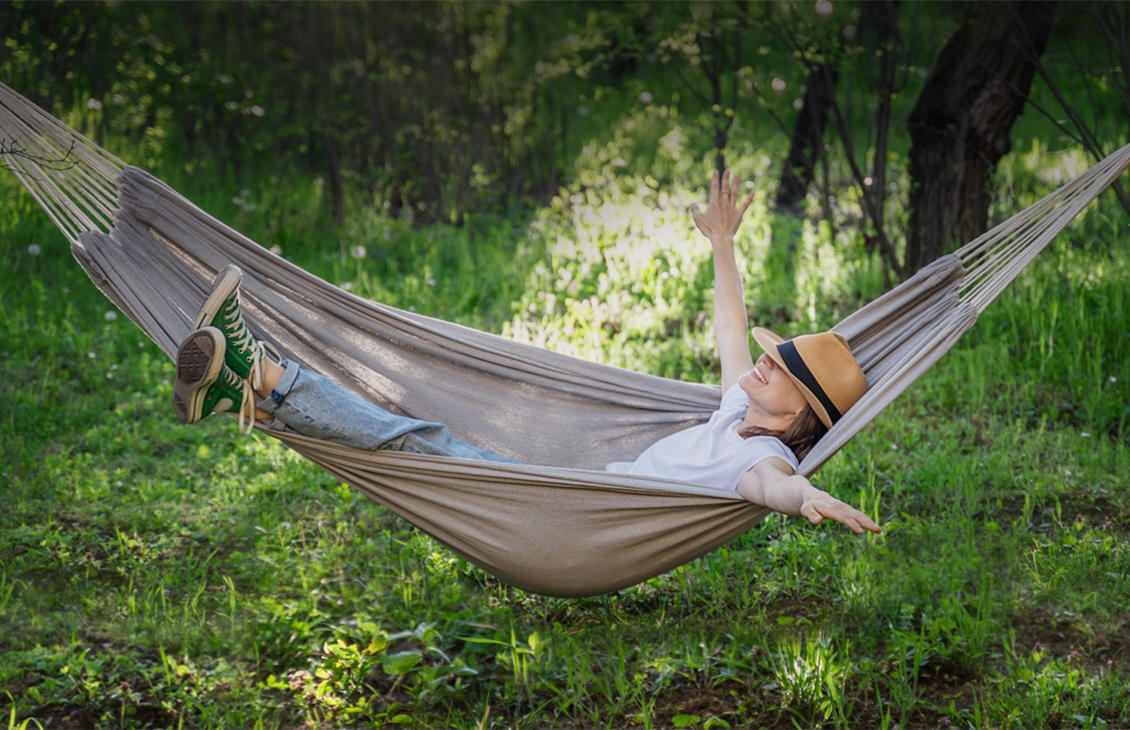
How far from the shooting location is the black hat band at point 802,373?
1931 mm

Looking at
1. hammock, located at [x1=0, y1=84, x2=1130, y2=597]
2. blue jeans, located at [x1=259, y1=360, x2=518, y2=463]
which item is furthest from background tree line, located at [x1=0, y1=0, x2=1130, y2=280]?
blue jeans, located at [x1=259, y1=360, x2=518, y2=463]

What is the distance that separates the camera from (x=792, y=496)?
5.21 ft

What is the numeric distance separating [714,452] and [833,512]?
637mm

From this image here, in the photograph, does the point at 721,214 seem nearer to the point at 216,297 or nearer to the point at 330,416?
the point at 330,416

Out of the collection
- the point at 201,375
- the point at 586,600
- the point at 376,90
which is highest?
the point at 376,90

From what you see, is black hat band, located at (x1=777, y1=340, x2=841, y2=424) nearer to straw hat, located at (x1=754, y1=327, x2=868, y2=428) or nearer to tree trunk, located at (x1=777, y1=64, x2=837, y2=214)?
straw hat, located at (x1=754, y1=327, x2=868, y2=428)

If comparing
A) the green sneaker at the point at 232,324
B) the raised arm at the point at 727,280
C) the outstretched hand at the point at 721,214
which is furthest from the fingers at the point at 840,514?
the green sneaker at the point at 232,324

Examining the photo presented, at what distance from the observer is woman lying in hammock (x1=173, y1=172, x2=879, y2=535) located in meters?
1.74

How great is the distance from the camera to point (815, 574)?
2252 millimetres

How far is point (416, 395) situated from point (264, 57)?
12.3ft

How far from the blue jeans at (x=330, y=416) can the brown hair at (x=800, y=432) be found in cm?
70

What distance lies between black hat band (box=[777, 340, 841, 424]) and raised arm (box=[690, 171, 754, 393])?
320mm

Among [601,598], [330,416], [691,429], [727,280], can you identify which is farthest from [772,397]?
[330,416]

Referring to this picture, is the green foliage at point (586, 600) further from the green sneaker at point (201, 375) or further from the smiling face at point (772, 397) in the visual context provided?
the green sneaker at point (201, 375)
